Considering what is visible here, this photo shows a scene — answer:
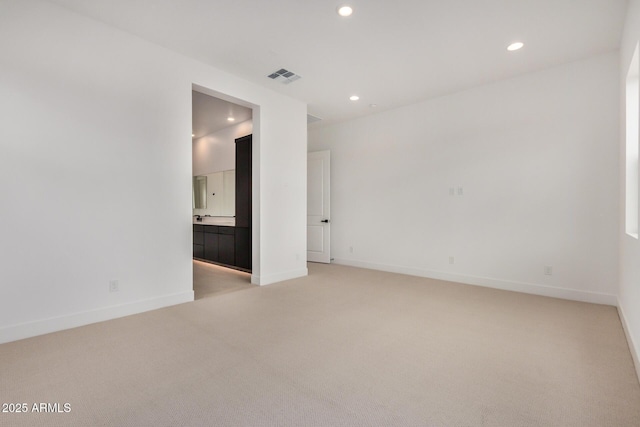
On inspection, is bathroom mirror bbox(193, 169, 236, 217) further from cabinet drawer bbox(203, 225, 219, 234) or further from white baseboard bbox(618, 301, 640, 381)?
white baseboard bbox(618, 301, 640, 381)

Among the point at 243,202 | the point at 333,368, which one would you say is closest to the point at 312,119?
the point at 243,202

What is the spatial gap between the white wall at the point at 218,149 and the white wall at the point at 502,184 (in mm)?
2438

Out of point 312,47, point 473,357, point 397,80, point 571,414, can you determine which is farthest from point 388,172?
point 571,414

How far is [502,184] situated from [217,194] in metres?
5.69

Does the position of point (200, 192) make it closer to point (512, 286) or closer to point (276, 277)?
point (276, 277)

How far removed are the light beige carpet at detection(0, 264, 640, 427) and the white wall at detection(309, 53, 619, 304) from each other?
2.59 ft

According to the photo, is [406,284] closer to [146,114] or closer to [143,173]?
[143,173]


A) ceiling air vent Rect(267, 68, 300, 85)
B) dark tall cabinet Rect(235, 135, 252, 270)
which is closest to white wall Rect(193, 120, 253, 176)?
dark tall cabinet Rect(235, 135, 252, 270)

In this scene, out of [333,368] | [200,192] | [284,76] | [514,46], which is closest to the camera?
[333,368]

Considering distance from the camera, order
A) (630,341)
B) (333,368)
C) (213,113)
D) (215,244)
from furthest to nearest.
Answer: (215,244) → (213,113) → (630,341) → (333,368)

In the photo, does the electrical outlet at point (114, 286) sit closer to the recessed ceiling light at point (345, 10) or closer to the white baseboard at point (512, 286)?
the recessed ceiling light at point (345, 10)

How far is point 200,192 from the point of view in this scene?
7.39 metres

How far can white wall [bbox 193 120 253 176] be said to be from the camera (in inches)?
249

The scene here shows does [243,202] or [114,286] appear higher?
[243,202]
